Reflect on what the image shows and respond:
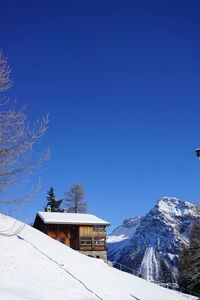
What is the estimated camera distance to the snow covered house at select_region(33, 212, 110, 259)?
32.7 metres

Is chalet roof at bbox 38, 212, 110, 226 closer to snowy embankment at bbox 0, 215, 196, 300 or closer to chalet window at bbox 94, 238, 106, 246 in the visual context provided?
chalet window at bbox 94, 238, 106, 246

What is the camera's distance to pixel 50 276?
573 inches

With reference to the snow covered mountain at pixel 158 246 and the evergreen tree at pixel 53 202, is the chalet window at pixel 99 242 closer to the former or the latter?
the evergreen tree at pixel 53 202

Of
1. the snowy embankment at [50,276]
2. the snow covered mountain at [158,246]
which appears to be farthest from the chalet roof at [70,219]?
the snow covered mountain at [158,246]

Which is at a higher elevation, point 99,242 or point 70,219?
point 70,219

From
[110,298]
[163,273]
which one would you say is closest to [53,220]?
[110,298]

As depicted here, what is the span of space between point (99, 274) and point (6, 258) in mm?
6532

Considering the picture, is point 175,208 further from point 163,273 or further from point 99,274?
point 99,274

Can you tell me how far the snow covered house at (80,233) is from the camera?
3269 cm

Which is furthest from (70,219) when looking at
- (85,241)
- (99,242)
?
(99,242)

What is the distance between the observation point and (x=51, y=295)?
11.1 meters

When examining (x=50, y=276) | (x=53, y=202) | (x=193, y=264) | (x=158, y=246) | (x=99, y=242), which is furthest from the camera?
(x=158, y=246)

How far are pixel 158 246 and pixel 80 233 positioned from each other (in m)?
111

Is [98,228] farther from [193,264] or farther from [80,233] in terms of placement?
[193,264]
